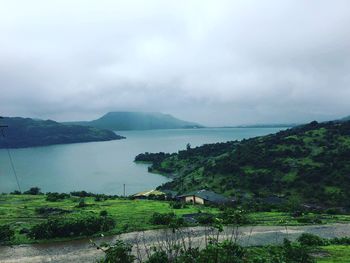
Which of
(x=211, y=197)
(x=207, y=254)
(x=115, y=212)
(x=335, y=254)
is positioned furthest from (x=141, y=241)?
(x=211, y=197)

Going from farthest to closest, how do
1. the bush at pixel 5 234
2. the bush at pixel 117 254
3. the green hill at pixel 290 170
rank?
1. the green hill at pixel 290 170
2. the bush at pixel 5 234
3. the bush at pixel 117 254

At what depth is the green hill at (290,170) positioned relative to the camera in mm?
100812

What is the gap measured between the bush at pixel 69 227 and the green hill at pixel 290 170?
50.4m

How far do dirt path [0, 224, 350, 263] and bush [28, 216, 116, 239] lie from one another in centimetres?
214

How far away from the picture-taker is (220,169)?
123 m

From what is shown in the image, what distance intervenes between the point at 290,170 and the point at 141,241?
67.2 metres

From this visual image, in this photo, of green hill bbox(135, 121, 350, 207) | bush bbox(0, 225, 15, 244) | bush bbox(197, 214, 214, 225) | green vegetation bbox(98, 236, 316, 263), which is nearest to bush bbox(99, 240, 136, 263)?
green vegetation bbox(98, 236, 316, 263)

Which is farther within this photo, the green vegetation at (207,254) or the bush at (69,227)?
the bush at (69,227)

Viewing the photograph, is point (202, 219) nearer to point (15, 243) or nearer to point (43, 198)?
point (15, 243)

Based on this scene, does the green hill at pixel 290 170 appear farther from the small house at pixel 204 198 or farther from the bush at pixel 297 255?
the bush at pixel 297 255

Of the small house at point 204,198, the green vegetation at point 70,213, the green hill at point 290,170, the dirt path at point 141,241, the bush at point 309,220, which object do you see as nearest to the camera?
the dirt path at point 141,241

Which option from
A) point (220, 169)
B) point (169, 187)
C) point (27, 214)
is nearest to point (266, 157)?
point (220, 169)

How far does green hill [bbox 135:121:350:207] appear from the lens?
10081 cm

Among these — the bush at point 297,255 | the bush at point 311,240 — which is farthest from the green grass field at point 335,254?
the bush at point 297,255
